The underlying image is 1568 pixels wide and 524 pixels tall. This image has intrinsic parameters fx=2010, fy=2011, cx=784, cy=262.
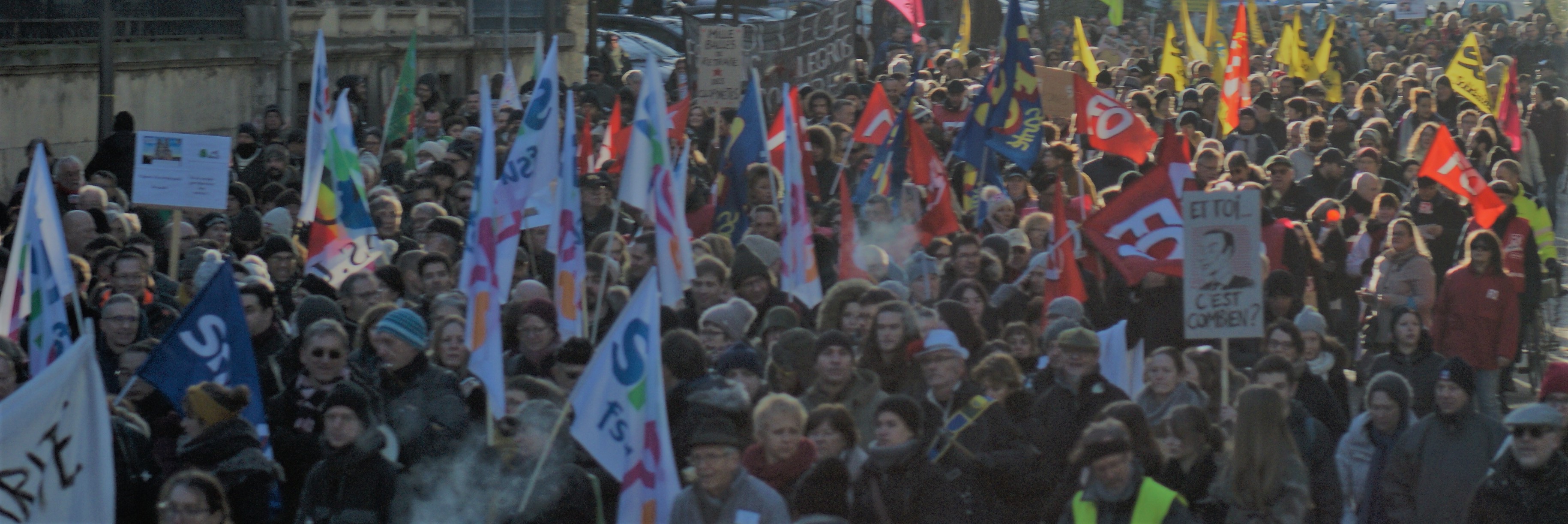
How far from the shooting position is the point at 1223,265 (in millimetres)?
8320

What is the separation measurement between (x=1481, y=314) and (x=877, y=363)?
3.87 m

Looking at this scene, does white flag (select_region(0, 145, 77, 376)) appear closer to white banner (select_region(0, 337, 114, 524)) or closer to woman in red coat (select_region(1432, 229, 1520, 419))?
white banner (select_region(0, 337, 114, 524))

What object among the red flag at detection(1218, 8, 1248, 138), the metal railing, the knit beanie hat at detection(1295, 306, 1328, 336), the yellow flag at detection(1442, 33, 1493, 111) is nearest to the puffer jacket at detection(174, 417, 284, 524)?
the knit beanie hat at detection(1295, 306, 1328, 336)

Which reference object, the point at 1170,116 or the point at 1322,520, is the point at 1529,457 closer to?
the point at 1322,520

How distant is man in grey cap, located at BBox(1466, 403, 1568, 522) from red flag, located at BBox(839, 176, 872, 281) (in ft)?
12.4

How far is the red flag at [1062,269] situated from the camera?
9.99 meters

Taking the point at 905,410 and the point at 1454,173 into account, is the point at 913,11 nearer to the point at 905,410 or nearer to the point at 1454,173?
the point at 1454,173

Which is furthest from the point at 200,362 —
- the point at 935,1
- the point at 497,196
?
the point at 935,1

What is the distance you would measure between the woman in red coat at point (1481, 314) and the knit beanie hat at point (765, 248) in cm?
337

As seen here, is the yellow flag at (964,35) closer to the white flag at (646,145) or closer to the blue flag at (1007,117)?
the blue flag at (1007,117)

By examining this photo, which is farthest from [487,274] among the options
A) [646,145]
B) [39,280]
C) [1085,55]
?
[1085,55]

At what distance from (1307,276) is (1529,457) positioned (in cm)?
444

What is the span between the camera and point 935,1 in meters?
36.5

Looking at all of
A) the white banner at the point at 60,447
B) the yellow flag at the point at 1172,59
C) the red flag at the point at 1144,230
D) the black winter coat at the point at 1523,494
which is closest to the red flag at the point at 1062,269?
the red flag at the point at 1144,230
